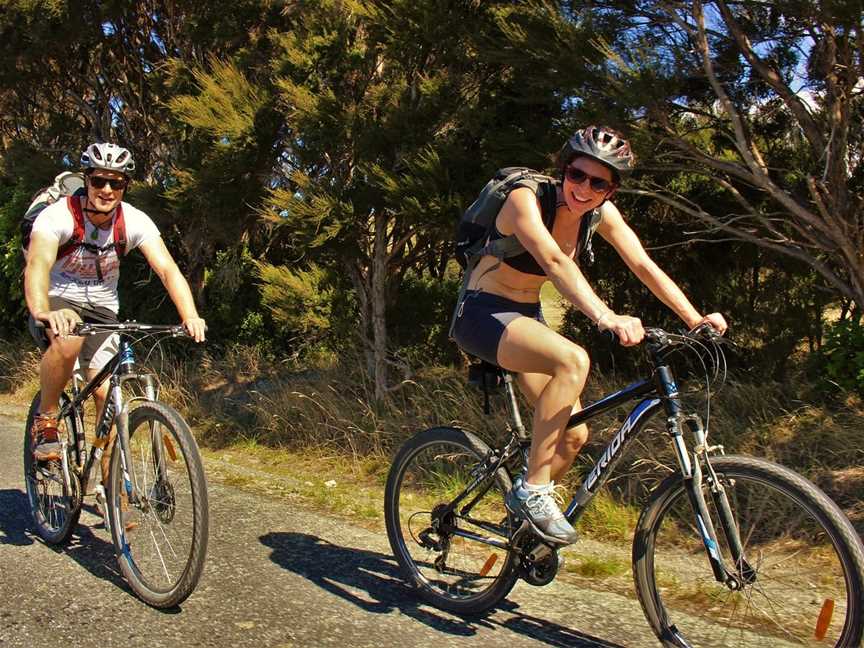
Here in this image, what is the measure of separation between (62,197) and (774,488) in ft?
11.7

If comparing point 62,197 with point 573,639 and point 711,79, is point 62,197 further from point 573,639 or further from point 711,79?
point 711,79

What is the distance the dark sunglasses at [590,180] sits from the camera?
11.0 ft

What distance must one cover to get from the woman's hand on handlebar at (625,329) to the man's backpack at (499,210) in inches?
25.4

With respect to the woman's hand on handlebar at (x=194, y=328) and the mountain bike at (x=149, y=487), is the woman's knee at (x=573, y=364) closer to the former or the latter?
the mountain bike at (x=149, y=487)

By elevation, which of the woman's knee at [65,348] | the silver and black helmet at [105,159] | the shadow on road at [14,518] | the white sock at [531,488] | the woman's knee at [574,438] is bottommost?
the shadow on road at [14,518]

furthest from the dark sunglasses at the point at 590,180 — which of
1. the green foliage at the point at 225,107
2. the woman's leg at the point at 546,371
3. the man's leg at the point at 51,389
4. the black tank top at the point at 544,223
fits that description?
the green foliage at the point at 225,107

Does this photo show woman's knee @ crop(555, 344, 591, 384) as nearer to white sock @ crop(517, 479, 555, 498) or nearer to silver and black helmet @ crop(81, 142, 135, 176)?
white sock @ crop(517, 479, 555, 498)

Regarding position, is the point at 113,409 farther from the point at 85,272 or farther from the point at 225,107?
the point at 225,107

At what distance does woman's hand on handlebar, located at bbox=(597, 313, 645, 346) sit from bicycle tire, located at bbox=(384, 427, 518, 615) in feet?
3.27

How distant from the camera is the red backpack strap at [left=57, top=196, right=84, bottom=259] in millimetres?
4270

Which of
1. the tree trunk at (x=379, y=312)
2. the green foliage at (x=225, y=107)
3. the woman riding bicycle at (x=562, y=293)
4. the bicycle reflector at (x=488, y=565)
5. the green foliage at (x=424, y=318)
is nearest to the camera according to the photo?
the woman riding bicycle at (x=562, y=293)

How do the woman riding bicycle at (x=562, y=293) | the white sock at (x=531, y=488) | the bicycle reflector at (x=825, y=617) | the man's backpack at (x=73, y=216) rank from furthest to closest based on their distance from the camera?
the man's backpack at (x=73, y=216) → the white sock at (x=531, y=488) → the woman riding bicycle at (x=562, y=293) → the bicycle reflector at (x=825, y=617)

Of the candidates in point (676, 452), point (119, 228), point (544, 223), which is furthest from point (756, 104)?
point (119, 228)

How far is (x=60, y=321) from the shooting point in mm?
3852
